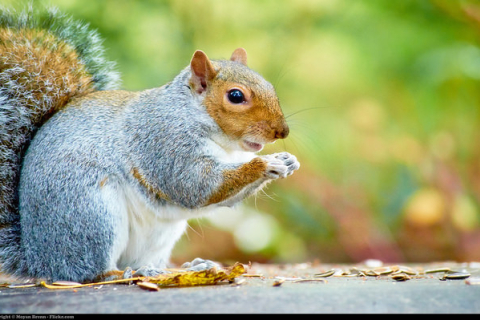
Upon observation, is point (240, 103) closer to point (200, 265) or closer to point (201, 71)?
point (201, 71)

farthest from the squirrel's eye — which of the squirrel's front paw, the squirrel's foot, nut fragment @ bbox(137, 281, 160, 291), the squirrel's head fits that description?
nut fragment @ bbox(137, 281, 160, 291)

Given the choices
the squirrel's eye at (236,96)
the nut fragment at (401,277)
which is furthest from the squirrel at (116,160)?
the nut fragment at (401,277)

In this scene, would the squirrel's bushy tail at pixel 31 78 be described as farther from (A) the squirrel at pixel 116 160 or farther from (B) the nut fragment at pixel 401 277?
(B) the nut fragment at pixel 401 277

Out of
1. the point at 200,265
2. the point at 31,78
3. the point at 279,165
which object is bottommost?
the point at 200,265

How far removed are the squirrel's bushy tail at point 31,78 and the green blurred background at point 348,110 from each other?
3.42ft

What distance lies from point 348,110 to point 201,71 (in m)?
2.12

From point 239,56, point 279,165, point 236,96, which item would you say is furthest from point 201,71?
point 279,165

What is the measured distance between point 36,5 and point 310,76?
2.06 metres

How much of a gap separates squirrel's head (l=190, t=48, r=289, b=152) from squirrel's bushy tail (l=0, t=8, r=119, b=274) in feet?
1.74

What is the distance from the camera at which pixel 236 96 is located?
228 centimetres

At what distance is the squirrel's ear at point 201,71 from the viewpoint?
2336mm

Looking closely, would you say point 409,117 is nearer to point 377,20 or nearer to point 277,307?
point 377,20

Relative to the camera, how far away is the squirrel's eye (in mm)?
2279

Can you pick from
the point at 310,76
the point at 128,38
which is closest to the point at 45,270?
the point at 128,38
